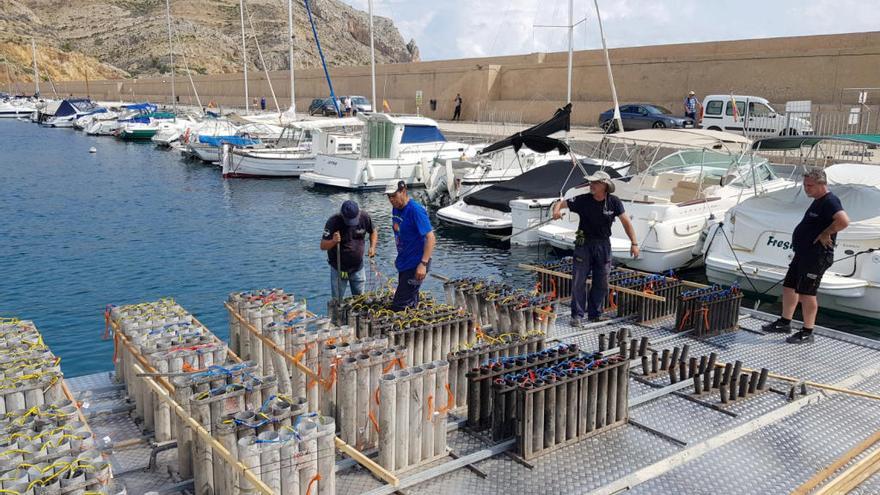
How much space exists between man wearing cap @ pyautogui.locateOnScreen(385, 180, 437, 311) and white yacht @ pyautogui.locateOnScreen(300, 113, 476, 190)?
18.1 metres

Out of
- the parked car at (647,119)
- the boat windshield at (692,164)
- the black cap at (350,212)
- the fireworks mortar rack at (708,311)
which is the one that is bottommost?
the fireworks mortar rack at (708,311)

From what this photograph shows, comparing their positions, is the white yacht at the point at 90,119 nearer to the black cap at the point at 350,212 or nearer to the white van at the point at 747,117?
the white van at the point at 747,117

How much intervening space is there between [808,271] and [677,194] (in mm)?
7673

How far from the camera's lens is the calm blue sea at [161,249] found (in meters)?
12.8

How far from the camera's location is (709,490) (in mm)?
5211

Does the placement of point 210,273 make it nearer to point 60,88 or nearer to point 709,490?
point 709,490

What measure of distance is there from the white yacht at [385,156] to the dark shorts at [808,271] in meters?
18.3

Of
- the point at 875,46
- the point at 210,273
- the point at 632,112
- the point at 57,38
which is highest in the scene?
the point at 57,38

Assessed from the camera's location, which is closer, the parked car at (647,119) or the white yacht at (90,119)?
the parked car at (647,119)

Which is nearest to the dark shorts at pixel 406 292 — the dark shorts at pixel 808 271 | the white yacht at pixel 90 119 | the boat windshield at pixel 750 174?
the dark shorts at pixel 808 271

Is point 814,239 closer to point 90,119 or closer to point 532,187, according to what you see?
point 532,187

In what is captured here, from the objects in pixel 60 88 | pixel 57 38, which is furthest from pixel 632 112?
pixel 57 38

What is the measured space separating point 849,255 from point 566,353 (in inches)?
297

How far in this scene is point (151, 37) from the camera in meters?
113
